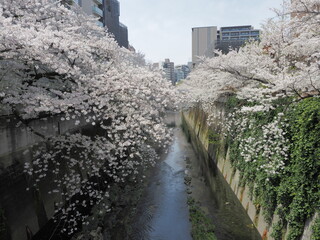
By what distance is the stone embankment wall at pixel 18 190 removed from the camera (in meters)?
8.18

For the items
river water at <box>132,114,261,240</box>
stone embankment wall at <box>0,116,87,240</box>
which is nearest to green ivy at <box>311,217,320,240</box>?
river water at <box>132,114,261,240</box>

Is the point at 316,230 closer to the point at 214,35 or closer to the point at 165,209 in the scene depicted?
the point at 165,209

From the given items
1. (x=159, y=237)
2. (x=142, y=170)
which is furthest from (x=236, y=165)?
(x=142, y=170)

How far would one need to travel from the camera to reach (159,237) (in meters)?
10.6

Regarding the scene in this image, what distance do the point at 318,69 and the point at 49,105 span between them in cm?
750

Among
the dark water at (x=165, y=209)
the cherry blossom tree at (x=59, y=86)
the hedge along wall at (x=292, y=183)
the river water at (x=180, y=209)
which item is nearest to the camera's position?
the hedge along wall at (x=292, y=183)

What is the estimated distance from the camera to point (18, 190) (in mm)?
8781

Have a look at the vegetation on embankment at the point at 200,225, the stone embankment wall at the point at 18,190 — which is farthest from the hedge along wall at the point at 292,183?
the stone embankment wall at the point at 18,190

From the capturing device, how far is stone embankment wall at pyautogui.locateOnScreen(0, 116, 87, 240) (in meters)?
8.18

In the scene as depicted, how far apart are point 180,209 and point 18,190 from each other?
773 cm

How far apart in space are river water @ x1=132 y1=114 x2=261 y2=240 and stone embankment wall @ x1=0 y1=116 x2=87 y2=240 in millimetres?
4035

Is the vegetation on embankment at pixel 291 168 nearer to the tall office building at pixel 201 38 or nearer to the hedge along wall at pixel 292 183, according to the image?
the hedge along wall at pixel 292 183

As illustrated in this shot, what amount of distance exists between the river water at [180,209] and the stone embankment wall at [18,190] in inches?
159

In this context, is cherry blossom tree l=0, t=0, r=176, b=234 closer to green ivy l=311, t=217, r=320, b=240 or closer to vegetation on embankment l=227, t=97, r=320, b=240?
vegetation on embankment l=227, t=97, r=320, b=240
